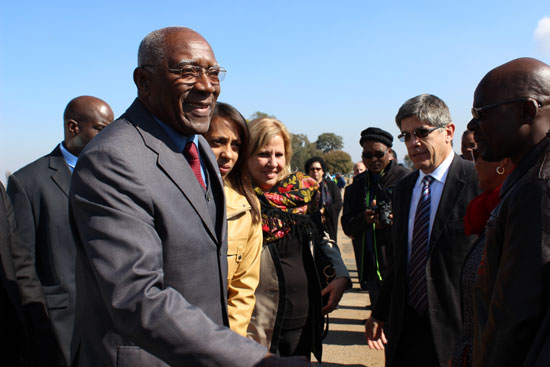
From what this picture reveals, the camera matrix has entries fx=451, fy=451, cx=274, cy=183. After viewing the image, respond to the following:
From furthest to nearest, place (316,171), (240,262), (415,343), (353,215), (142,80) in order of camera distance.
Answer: (316,171) → (353,215) → (415,343) → (240,262) → (142,80)

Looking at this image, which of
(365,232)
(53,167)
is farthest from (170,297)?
(365,232)

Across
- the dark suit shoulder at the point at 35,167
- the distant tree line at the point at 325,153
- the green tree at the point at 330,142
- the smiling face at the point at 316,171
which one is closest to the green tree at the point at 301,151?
the distant tree line at the point at 325,153

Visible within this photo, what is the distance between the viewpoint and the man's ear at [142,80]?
5.92ft

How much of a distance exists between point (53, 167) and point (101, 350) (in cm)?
238

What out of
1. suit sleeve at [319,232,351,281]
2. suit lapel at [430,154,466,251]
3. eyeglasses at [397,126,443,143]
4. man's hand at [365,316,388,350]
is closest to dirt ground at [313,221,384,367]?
man's hand at [365,316,388,350]

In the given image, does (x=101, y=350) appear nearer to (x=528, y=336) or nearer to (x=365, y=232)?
(x=528, y=336)

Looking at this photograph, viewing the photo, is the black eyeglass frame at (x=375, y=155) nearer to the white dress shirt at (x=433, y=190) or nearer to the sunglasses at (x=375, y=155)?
the sunglasses at (x=375, y=155)

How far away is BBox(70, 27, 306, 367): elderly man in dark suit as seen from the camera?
1408 millimetres

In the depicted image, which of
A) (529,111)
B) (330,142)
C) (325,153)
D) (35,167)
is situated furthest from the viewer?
(330,142)

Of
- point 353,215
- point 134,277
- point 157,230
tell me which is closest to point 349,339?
point 353,215

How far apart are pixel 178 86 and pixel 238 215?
0.91 metres

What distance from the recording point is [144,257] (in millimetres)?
1438

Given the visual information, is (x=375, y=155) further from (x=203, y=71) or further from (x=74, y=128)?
(x=203, y=71)

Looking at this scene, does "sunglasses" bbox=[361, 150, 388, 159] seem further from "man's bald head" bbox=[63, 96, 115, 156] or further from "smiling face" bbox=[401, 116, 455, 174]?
"man's bald head" bbox=[63, 96, 115, 156]
